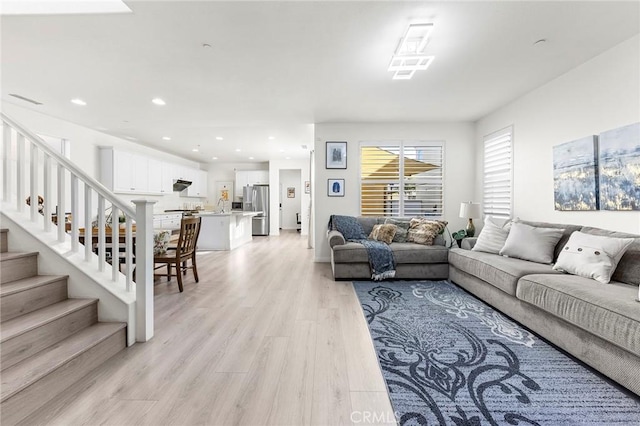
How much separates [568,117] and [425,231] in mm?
2113

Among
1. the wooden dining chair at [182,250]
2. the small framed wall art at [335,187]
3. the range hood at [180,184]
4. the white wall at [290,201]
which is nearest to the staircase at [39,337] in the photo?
the wooden dining chair at [182,250]

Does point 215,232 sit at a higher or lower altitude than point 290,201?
lower

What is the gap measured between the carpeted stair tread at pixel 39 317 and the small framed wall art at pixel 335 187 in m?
3.67

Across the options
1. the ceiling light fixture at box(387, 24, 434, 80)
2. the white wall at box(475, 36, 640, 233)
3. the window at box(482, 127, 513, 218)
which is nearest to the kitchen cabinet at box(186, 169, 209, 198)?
the ceiling light fixture at box(387, 24, 434, 80)

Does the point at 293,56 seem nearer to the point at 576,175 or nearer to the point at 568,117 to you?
the point at 568,117

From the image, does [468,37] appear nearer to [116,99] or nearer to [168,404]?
[168,404]

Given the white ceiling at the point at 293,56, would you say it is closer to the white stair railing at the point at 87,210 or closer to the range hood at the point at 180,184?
the white stair railing at the point at 87,210

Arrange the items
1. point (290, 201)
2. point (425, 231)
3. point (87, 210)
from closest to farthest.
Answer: point (87, 210) → point (425, 231) → point (290, 201)

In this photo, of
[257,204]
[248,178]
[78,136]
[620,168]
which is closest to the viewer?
[620,168]

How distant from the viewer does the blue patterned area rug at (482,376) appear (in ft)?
4.62

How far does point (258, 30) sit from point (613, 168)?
11.5ft

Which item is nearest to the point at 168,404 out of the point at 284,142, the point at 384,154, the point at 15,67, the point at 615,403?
the point at 615,403

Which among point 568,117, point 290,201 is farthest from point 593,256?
point 290,201

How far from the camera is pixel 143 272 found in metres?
2.09
